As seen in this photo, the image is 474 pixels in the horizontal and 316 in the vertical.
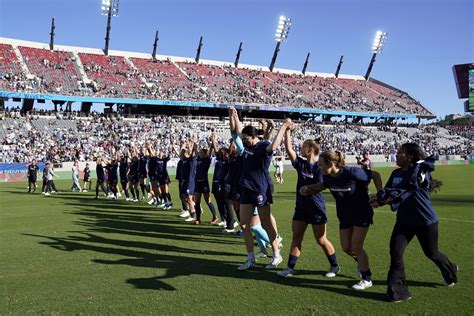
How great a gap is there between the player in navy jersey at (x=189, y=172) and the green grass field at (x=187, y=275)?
→ 80 centimetres

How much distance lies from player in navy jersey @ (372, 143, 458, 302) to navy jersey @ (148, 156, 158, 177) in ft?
31.8

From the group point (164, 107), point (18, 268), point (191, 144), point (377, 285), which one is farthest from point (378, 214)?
point (164, 107)

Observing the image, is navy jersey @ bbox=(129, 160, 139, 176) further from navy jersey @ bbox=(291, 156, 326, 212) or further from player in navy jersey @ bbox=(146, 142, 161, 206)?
navy jersey @ bbox=(291, 156, 326, 212)

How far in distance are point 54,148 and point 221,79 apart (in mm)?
28144

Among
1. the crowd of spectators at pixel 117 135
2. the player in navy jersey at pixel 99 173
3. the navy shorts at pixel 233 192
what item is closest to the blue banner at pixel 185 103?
the crowd of spectators at pixel 117 135

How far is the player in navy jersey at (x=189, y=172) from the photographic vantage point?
1087cm

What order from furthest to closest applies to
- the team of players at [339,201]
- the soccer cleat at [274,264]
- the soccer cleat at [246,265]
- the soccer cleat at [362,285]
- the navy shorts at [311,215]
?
the soccer cleat at [274,264] → the soccer cleat at [246,265] → the navy shorts at [311,215] → the soccer cleat at [362,285] → the team of players at [339,201]

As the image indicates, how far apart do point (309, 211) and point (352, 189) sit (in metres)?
0.76

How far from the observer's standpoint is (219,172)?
10180mm

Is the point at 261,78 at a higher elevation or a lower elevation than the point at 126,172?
higher

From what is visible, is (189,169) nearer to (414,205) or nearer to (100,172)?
(414,205)

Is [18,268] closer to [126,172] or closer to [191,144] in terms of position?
[191,144]

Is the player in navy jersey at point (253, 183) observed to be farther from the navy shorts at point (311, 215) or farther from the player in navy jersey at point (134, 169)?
the player in navy jersey at point (134, 169)

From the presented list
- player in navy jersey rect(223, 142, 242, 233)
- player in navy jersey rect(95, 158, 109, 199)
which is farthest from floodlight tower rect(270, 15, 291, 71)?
player in navy jersey rect(223, 142, 242, 233)
